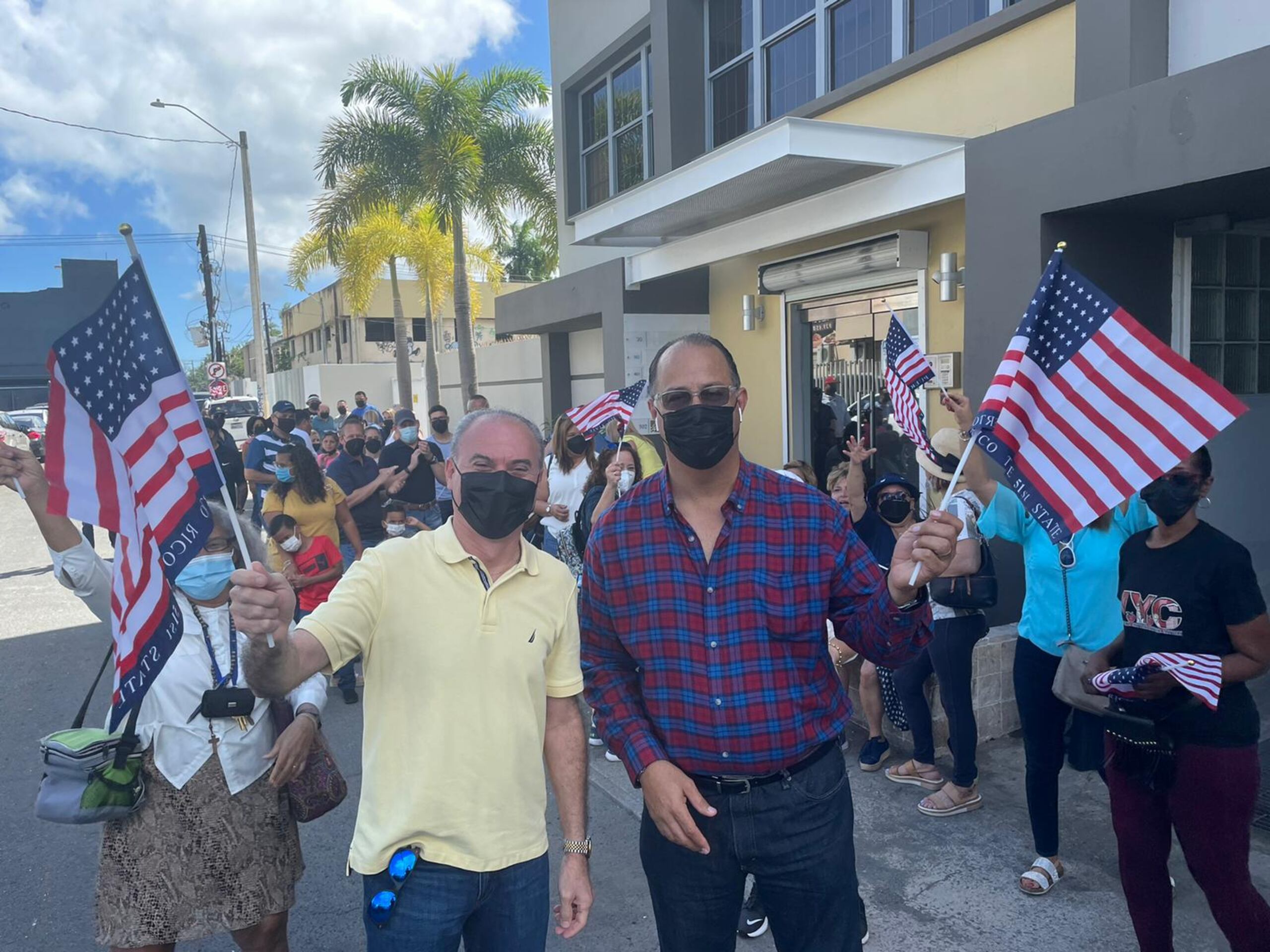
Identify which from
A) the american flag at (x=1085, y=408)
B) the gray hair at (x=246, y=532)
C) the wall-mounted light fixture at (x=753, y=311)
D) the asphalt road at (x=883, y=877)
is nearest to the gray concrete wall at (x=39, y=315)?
the wall-mounted light fixture at (x=753, y=311)

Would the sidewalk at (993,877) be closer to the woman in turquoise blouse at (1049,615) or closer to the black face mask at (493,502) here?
the woman in turquoise blouse at (1049,615)

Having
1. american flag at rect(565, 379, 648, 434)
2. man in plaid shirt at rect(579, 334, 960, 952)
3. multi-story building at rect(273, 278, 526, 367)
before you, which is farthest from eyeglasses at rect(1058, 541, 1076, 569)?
multi-story building at rect(273, 278, 526, 367)

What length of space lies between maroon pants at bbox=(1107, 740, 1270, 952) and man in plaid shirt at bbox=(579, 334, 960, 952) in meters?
1.30

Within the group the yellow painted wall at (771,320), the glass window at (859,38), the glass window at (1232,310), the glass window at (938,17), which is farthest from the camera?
the glass window at (859,38)

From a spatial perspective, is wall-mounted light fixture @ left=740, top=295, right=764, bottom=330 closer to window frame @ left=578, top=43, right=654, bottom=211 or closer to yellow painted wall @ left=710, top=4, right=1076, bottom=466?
yellow painted wall @ left=710, top=4, right=1076, bottom=466

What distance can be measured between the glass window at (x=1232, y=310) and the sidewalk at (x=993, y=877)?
3.66 meters

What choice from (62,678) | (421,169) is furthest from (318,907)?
(421,169)

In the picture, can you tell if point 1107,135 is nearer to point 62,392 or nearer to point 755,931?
point 755,931

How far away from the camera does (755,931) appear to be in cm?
373

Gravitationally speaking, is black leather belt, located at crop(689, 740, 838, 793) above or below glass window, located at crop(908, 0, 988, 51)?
below

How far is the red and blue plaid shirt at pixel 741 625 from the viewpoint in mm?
2244

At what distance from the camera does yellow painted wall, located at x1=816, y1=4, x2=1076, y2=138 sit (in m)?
6.98

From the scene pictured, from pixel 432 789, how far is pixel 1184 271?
22.0 ft

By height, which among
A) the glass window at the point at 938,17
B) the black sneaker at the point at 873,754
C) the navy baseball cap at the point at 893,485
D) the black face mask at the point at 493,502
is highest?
the glass window at the point at 938,17
